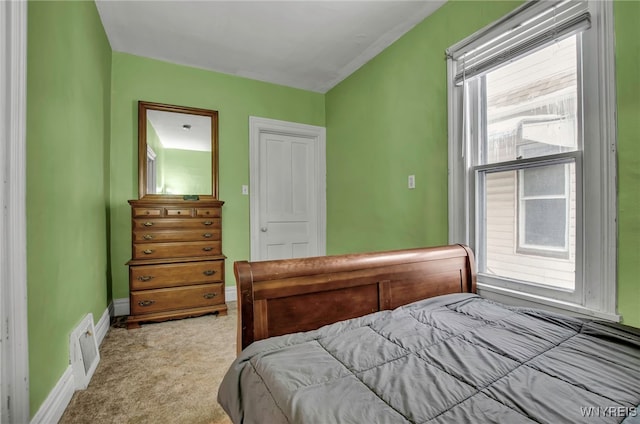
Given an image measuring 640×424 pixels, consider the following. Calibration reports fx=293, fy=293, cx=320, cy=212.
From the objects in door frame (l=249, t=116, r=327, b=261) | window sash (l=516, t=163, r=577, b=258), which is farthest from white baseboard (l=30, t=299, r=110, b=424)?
window sash (l=516, t=163, r=577, b=258)

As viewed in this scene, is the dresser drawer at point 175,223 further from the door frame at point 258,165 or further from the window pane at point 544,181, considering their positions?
the window pane at point 544,181

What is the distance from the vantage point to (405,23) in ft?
8.19

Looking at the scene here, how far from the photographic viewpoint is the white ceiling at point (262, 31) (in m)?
2.31

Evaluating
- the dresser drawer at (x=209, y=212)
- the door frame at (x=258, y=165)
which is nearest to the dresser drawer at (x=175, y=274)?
the dresser drawer at (x=209, y=212)

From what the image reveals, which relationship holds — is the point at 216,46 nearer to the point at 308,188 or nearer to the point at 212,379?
the point at 308,188

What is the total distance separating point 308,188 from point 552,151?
2.68 meters

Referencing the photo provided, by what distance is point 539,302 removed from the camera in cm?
171

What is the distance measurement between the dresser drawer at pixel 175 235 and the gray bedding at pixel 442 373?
2.11m

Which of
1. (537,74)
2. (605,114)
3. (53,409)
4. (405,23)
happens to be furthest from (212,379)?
(405,23)

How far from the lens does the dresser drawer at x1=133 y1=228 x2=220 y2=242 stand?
8.93ft

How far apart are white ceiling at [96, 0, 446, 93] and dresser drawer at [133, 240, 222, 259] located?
6.35 feet

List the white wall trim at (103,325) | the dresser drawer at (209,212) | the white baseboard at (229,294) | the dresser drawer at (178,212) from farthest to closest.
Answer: the white baseboard at (229,294)
the dresser drawer at (209,212)
the dresser drawer at (178,212)
the white wall trim at (103,325)

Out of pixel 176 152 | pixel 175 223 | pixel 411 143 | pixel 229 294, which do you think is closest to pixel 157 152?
pixel 176 152

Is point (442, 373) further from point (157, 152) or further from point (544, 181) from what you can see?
point (157, 152)
